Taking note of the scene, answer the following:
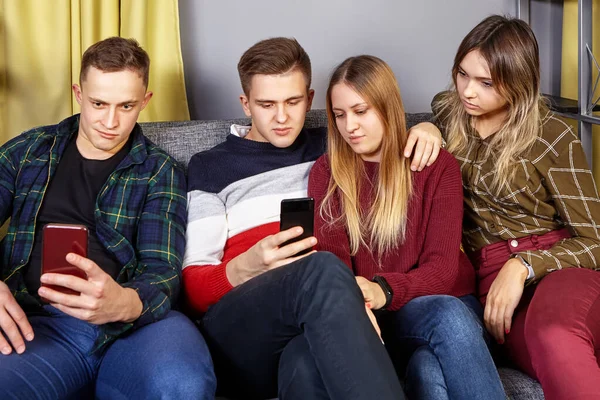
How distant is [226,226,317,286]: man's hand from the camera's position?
154 cm

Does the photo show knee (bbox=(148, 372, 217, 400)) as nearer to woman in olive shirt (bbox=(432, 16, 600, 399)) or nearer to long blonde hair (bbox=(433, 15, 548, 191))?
woman in olive shirt (bbox=(432, 16, 600, 399))

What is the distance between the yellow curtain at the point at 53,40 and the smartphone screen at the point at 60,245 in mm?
875

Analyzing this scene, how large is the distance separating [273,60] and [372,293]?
617 mm

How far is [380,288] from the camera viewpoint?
158 centimetres

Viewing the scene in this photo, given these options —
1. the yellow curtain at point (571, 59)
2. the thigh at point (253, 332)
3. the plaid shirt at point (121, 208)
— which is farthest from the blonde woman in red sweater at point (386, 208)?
the yellow curtain at point (571, 59)

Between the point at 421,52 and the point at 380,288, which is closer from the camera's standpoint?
the point at 380,288

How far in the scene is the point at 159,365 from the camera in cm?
141

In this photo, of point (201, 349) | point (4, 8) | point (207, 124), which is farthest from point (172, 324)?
point (4, 8)

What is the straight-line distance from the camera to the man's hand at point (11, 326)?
1442 mm

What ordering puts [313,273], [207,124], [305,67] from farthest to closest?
[207,124] → [305,67] → [313,273]

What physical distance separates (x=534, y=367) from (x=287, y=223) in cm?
56

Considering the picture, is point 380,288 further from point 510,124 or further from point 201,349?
point 510,124

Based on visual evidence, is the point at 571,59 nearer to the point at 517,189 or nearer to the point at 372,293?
the point at 517,189

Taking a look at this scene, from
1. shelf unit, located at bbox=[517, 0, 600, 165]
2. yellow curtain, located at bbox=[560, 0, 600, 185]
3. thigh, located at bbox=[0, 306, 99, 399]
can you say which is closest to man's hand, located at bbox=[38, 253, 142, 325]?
thigh, located at bbox=[0, 306, 99, 399]
